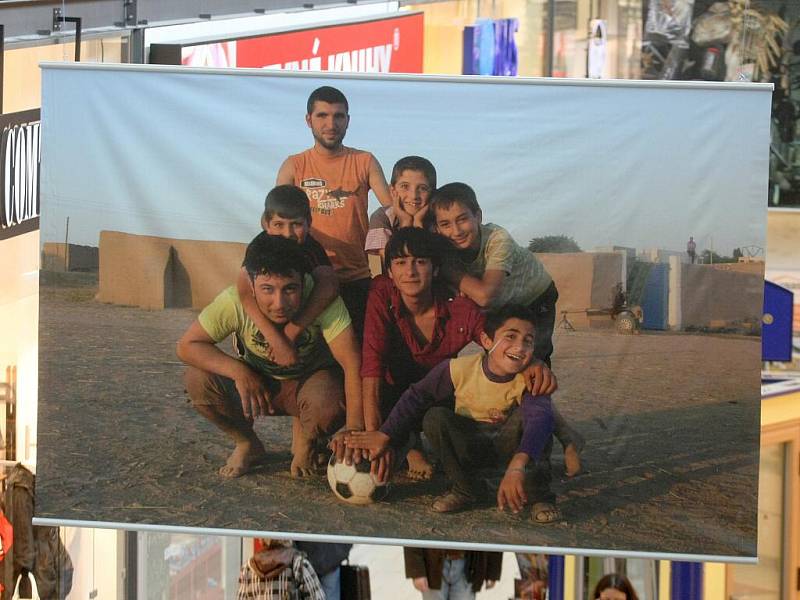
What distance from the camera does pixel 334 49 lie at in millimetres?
8445

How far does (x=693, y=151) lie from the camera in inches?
198

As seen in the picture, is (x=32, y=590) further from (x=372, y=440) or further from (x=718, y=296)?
(x=718, y=296)

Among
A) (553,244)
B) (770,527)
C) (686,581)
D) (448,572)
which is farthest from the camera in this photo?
(770,527)

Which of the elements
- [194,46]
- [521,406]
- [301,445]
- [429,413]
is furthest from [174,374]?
[194,46]

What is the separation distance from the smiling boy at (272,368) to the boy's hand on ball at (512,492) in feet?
1.97

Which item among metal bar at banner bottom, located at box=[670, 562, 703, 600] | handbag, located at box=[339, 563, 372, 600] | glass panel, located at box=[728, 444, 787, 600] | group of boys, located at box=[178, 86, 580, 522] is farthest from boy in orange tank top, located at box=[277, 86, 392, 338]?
glass panel, located at box=[728, 444, 787, 600]

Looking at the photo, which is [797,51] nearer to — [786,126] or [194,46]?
[786,126]

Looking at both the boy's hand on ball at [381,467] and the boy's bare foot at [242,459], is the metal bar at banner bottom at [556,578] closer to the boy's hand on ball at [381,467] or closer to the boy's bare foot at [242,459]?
the boy's hand on ball at [381,467]

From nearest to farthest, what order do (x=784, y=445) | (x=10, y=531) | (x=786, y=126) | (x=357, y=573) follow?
(x=10, y=531)
(x=357, y=573)
(x=784, y=445)
(x=786, y=126)

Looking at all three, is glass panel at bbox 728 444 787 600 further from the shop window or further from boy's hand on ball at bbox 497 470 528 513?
the shop window

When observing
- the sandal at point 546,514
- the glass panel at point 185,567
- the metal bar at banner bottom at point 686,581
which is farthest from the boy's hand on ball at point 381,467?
the metal bar at banner bottom at point 686,581

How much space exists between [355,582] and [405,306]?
2.09 meters

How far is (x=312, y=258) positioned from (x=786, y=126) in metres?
6.70

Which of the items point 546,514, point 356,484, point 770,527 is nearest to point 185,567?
point 356,484
